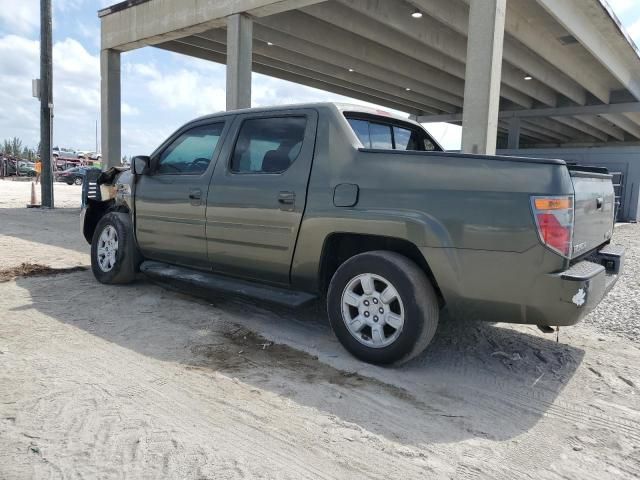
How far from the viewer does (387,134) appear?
445 centimetres

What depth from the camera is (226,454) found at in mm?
2369

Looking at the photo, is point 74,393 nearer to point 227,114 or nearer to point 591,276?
point 227,114

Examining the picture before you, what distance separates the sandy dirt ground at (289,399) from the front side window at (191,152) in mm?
1355

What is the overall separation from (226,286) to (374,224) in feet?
5.18

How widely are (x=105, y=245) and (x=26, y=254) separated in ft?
8.51

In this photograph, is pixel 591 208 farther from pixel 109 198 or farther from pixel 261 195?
pixel 109 198

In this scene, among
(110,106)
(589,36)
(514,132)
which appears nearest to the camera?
(589,36)

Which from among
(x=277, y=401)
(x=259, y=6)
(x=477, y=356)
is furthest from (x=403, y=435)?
(x=259, y=6)

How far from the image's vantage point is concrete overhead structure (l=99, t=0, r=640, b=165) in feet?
26.7

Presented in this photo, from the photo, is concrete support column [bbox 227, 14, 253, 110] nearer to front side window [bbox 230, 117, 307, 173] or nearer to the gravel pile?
front side window [bbox 230, 117, 307, 173]

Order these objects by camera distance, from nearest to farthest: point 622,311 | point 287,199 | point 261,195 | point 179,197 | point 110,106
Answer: point 287,199 < point 261,195 < point 179,197 < point 622,311 < point 110,106

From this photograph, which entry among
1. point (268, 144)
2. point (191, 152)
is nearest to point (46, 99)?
point (191, 152)

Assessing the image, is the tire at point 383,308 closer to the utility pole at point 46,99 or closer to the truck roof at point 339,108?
the truck roof at point 339,108

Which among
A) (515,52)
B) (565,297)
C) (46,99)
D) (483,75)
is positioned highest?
(515,52)
